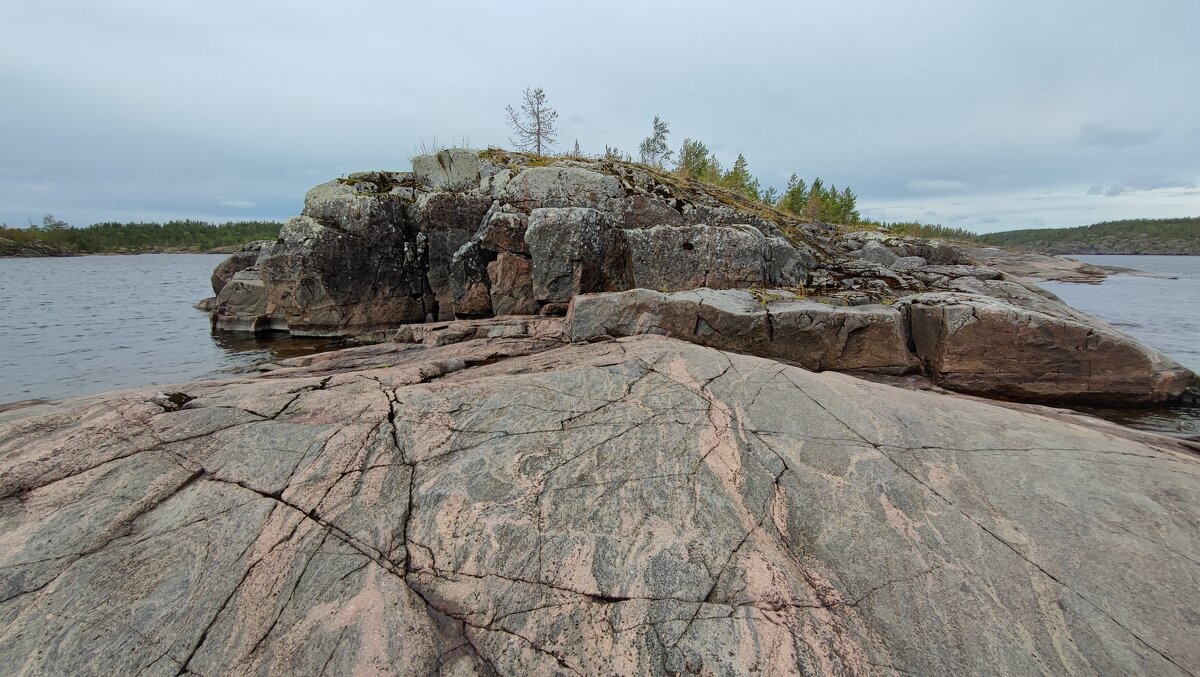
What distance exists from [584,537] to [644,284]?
8.39m

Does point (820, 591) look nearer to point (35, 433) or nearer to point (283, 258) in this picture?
point (35, 433)

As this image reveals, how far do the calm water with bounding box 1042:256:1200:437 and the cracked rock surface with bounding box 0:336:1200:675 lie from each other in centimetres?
409

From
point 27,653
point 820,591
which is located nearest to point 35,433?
point 27,653

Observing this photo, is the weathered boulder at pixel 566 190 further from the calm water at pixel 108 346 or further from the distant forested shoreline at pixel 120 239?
the distant forested shoreline at pixel 120 239

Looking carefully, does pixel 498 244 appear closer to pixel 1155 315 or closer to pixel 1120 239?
pixel 1155 315

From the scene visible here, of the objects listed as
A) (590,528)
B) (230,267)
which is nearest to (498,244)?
(590,528)

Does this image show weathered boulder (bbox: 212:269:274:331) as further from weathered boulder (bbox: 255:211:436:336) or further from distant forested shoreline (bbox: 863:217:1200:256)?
distant forested shoreline (bbox: 863:217:1200:256)

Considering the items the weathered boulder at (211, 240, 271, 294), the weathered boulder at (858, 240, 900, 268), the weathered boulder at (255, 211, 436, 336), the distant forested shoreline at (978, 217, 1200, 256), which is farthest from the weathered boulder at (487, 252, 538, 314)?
the distant forested shoreline at (978, 217, 1200, 256)

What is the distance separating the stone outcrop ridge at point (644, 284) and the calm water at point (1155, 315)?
65 cm

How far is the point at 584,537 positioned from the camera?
3.84 m

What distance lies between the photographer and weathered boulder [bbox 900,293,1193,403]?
8.43 metres

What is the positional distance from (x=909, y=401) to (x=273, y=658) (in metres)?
6.72

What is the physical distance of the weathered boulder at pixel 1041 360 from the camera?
332 inches

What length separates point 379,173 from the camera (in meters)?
16.0
